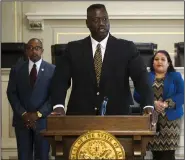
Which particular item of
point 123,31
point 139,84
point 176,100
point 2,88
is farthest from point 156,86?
point 123,31

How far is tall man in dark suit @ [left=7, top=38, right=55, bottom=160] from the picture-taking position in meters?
3.85

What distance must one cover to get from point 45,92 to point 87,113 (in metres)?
1.47

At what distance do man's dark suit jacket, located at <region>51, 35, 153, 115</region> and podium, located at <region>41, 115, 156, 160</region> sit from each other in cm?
32

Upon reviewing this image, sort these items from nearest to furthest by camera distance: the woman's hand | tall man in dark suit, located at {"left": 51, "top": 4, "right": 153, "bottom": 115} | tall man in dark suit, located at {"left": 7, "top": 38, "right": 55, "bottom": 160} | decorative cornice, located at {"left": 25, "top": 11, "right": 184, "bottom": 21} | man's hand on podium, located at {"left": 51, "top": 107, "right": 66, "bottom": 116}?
man's hand on podium, located at {"left": 51, "top": 107, "right": 66, "bottom": 116}
tall man in dark suit, located at {"left": 51, "top": 4, "right": 153, "bottom": 115}
the woman's hand
tall man in dark suit, located at {"left": 7, "top": 38, "right": 55, "bottom": 160}
decorative cornice, located at {"left": 25, "top": 11, "right": 184, "bottom": 21}

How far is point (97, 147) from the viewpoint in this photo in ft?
6.89

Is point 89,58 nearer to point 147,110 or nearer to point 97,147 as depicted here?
point 147,110

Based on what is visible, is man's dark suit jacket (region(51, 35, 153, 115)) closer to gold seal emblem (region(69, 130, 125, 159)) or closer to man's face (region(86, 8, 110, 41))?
man's face (region(86, 8, 110, 41))

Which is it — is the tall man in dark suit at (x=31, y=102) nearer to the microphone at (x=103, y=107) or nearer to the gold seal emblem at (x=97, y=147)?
the microphone at (x=103, y=107)

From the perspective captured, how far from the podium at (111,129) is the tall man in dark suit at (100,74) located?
0.28 meters

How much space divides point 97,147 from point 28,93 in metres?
1.91

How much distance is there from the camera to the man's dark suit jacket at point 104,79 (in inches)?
97.3

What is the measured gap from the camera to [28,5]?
6.85 m

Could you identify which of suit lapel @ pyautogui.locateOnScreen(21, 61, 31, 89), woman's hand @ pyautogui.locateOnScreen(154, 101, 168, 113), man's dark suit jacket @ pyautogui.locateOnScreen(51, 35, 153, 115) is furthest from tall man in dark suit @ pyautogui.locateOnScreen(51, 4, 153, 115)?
suit lapel @ pyautogui.locateOnScreen(21, 61, 31, 89)

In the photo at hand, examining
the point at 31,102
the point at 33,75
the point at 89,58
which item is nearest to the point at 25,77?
the point at 33,75
